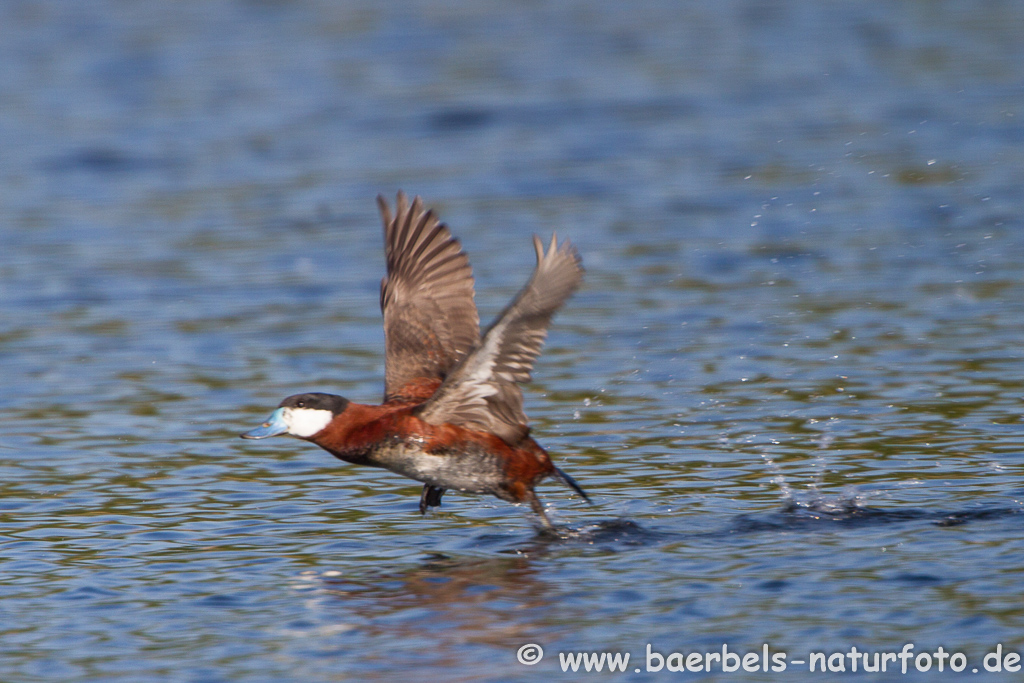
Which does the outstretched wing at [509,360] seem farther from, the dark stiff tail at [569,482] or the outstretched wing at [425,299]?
the outstretched wing at [425,299]

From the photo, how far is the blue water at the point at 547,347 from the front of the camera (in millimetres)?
5969

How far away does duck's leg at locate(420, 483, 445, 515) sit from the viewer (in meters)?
7.34

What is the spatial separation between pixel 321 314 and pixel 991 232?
18.0 feet

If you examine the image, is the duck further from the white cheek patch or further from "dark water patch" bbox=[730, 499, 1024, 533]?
"dark water patch" bbox=[730, 499, 1024, 533]

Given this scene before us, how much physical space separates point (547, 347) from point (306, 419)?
3843 millimetres

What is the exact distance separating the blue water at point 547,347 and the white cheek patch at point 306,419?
0.54 meters

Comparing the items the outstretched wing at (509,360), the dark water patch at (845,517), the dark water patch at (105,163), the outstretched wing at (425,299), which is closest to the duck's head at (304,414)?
the outstretched wing at (509,360)

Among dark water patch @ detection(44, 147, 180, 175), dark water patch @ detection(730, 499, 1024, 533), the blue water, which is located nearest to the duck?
the blue water

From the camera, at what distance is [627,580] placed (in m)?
6.25

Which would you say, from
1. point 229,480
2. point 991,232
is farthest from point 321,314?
point 991,232

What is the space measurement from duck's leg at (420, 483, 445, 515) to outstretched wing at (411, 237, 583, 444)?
1.57 ft

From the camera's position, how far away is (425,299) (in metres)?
7.65

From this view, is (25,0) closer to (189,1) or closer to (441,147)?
(189,1)

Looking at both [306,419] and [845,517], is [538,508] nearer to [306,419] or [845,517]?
[306,419]
